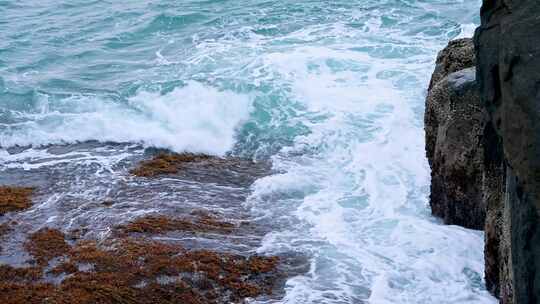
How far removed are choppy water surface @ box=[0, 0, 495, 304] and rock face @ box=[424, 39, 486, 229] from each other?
333mm

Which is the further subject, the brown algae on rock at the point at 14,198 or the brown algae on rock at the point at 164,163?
the brown algae on rock at the point at 164,163

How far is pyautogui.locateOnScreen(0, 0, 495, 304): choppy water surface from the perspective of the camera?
8.93 m

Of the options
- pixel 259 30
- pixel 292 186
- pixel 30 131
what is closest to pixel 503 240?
pixel 292 186

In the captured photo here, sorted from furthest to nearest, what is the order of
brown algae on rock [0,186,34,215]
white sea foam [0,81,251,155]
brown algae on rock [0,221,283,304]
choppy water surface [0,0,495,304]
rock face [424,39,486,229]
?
white sea foam [0,81,251,155], brown algae on rock [0,186,34,215], choppy water surface [0,0,495,304], rock face [424,39,486,229], brown algae on rock [0,221,283,304]

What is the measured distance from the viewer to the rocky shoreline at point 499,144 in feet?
15.1

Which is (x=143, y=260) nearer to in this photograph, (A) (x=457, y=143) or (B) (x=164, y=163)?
(B) (x=164, y=163)

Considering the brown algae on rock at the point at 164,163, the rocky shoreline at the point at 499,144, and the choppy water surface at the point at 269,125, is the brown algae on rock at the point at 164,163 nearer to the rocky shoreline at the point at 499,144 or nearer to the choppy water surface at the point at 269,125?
the choppy water surface at the point at 269,125

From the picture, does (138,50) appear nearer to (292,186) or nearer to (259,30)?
(259,30)

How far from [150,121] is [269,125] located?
2.85 metres

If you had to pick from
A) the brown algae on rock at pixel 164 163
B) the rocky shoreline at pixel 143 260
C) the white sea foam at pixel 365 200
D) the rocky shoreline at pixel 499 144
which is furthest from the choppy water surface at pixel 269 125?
the rocky shoreline at pixel 499 144

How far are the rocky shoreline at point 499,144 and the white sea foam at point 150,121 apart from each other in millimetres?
5344

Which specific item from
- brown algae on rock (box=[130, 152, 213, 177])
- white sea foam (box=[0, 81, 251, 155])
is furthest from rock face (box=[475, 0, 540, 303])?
white sea foam (box=[0, 81, 251, 155])

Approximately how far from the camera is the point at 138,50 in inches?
821

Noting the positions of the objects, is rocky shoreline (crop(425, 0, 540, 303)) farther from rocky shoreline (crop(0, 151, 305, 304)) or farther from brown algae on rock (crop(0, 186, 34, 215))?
brown algae on rock (crop(0, 186, 34, 215))
